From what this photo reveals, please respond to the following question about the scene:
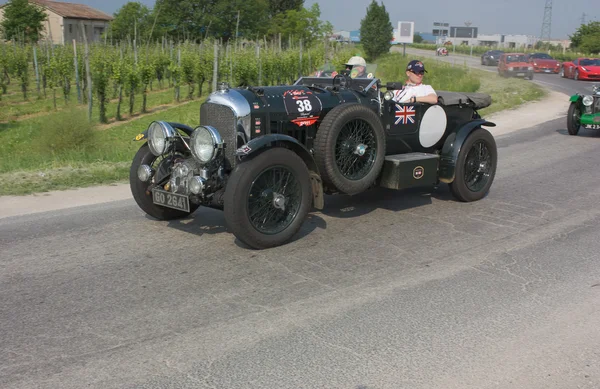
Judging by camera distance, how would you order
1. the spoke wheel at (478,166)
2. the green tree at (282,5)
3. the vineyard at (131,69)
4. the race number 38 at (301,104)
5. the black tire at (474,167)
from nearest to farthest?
the race number 38 at (301,104), the black tire at (474,167), the spoke wheel at (478,166), the vineyard at (131,69), the green tree at (282,5)

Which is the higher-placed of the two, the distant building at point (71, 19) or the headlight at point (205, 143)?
the distant building at point (71, 19)

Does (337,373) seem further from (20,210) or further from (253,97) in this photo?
(20,210)

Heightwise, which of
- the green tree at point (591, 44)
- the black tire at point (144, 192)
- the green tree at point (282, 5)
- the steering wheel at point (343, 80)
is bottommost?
the black tire at point (144, 192)

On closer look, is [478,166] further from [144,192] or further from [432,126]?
[144,192]

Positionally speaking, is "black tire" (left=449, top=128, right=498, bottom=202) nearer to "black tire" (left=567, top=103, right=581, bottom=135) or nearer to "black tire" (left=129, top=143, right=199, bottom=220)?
"black tire" (left=129, top=143, right=199, bottom=220)

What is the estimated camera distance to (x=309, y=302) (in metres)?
4.71

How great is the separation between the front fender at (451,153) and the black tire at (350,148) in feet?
4.20

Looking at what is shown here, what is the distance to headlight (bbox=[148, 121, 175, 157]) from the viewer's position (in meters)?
6.28

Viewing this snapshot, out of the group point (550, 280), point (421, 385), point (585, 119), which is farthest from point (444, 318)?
point (585, 119)

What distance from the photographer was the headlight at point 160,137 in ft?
20.6

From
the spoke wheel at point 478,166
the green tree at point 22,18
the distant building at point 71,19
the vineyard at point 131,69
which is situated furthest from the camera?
the distant building at point 71,19

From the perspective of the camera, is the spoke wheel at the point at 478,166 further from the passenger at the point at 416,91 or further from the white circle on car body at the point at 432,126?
the passenger at the point at 416,91

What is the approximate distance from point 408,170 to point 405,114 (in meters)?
0.81

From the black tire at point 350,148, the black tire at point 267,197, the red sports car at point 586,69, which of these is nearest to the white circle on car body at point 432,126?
the black tire at point 350,148
